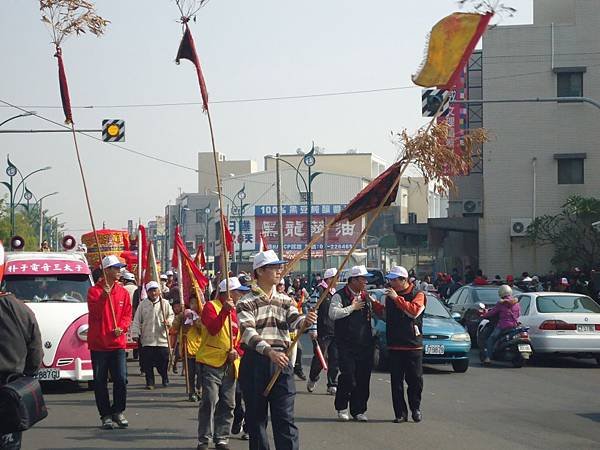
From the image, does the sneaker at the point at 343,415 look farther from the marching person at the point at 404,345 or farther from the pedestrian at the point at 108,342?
the pedestrian at the point at 108,342

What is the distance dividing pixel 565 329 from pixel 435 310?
2.44 m

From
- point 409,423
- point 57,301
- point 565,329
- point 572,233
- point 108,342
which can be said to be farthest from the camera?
point 572,233

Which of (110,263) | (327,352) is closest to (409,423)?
(110,263)

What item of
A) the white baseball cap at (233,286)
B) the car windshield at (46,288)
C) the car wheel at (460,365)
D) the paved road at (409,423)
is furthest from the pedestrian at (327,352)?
the white baseball cap at (233,286)

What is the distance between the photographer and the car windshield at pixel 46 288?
52.2 feet

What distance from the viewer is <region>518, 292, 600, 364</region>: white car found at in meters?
19.6

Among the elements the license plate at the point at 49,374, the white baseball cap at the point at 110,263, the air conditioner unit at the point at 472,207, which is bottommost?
the license plate at the point at 49,374

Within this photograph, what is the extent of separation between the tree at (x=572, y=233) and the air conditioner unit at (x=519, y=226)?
450mm

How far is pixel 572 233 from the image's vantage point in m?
39.3

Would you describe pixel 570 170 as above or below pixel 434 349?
above

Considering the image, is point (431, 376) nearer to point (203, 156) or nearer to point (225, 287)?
point (225, 287)

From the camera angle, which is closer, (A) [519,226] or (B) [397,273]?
(B) [397,273]

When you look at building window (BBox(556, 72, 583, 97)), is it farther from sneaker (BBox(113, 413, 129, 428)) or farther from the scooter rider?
sneaker (BBox(113, 413, 129, 428))

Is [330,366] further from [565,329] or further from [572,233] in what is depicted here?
[572,233]
